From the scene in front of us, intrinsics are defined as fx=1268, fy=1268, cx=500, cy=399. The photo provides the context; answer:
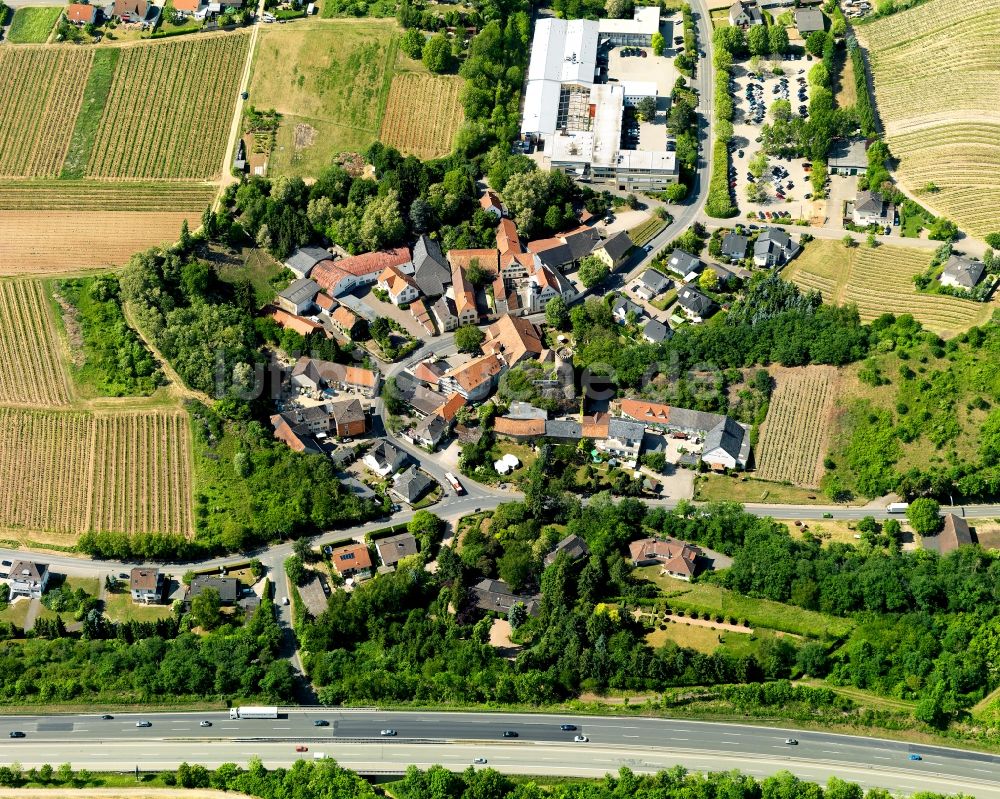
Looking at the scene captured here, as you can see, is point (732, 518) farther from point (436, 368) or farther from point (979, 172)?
point (979, 172)

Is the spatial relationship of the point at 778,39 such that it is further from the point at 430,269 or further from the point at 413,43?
the point at 430,269

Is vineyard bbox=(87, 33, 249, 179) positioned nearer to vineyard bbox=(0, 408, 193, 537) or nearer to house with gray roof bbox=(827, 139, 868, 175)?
vineyard bbox=(0, 408, 193, 537)

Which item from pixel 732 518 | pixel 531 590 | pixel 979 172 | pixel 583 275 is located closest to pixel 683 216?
pixel 583 275

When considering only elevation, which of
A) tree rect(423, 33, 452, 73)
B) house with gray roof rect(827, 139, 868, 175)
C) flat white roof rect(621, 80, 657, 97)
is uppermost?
tree rect(423, 33, 452, 73)

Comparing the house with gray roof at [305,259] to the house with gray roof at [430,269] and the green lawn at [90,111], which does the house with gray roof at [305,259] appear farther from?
the green lawn at [90,111]

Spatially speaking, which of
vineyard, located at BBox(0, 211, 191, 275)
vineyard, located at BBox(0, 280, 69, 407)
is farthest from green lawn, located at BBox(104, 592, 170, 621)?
vineyard, located at BBox(0, 211, 191, 275)
